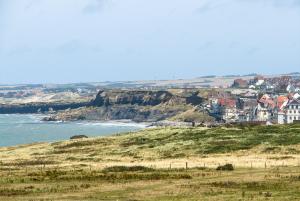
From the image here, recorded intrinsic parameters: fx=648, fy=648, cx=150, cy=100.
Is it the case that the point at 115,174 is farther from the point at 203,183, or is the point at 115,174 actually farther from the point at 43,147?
the point at 43,147

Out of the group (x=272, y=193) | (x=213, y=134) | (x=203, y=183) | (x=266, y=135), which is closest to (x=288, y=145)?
(x=266, y=135)

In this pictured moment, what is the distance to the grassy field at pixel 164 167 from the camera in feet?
148

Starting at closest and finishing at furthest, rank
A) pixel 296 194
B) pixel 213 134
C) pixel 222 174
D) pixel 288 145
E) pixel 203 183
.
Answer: pixel 296 194, pixel 203 183, pixel 222 174, pixel 288 145, pixel 213 134

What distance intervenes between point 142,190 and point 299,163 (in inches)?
962

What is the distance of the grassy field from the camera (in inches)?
1781

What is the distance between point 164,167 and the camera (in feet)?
221

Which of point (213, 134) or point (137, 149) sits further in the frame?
point (213, 134)

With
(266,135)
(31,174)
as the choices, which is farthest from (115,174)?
(266,135)

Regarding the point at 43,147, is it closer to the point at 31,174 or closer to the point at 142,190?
the point at 31,174

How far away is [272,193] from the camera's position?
141ft

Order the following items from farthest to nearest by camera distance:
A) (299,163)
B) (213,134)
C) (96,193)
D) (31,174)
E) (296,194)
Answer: (213,134) < (299,163) < (31,174) < (96,193) < (296,194)

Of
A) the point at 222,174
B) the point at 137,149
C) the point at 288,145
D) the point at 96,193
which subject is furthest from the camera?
the point at 137,149

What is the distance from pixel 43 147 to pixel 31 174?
49497 millimetres

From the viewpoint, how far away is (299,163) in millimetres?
65625
